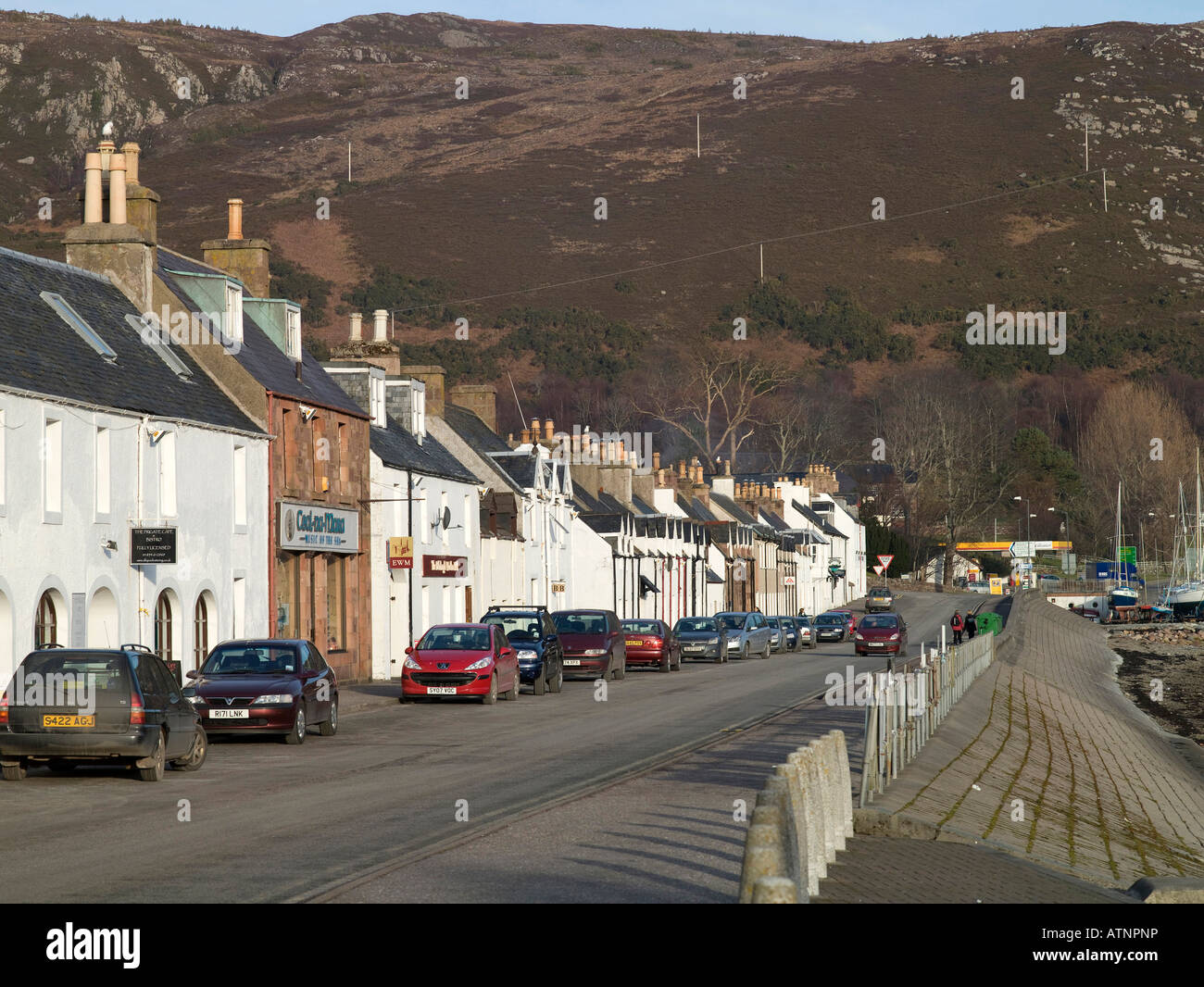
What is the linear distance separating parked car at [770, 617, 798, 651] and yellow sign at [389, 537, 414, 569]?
27.6 m

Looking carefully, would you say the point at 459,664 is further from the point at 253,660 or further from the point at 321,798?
the point at 321,798

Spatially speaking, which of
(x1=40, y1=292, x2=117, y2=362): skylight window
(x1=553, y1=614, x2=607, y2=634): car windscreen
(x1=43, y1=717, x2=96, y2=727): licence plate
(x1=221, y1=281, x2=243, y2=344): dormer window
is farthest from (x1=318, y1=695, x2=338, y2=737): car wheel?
(x1=553, y1=614, x2=607, y2=634): car windscreen

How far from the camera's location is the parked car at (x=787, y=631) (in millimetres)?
67312

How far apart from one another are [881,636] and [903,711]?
138 ft

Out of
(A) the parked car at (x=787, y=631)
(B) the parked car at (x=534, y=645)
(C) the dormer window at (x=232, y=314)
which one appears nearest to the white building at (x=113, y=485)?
(C) the dormer window at (x=232, y=314)

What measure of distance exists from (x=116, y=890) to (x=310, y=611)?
27.2m

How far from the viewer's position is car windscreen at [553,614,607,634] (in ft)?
144

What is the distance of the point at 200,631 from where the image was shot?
A: 105 feet

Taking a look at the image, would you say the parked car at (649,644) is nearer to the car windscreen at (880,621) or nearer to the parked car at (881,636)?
the parked car at (881,636)

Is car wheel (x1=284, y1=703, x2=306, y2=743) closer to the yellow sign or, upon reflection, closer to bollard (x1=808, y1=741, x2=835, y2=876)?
bollard (x1=808, y1=741, x2=835, y2=876)

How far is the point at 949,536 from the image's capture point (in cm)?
12569

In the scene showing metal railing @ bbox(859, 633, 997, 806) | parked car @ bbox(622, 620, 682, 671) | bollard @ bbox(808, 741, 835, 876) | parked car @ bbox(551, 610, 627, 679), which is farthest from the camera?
parked car @ bbox(622, 620, 682, 671)
